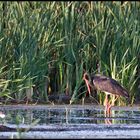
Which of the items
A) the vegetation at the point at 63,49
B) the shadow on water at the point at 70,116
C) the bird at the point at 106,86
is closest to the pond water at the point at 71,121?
the shadow on water at the point at 70,116

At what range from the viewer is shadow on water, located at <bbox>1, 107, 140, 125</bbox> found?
12.1m

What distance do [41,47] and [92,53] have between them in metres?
1.14

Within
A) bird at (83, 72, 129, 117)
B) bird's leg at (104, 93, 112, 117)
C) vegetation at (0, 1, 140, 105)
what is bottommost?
bird's leg at (104, 93, 112, 117)

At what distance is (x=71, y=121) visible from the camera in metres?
12.1

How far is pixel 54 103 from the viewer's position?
14.7 m

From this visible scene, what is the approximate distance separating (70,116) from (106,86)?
162 centimetres

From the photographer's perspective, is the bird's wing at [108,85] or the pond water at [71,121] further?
the bird's wing at [108,85]

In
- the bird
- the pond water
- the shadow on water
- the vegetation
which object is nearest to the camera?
the pond water

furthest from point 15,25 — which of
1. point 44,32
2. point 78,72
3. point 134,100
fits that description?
point 134,100

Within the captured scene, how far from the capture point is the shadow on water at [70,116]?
1207 centimetres

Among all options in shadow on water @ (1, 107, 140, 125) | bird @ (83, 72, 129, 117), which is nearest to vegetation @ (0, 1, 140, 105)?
bird @ (83, 72, 129, 117)

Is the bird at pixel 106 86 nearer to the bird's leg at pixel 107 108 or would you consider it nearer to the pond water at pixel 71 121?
the bird's leg at pixel 107 108

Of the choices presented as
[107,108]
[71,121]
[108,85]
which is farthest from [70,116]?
[108,85]

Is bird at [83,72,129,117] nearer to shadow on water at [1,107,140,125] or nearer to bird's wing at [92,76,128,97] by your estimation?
bird's wing at [92,76,128,97]
